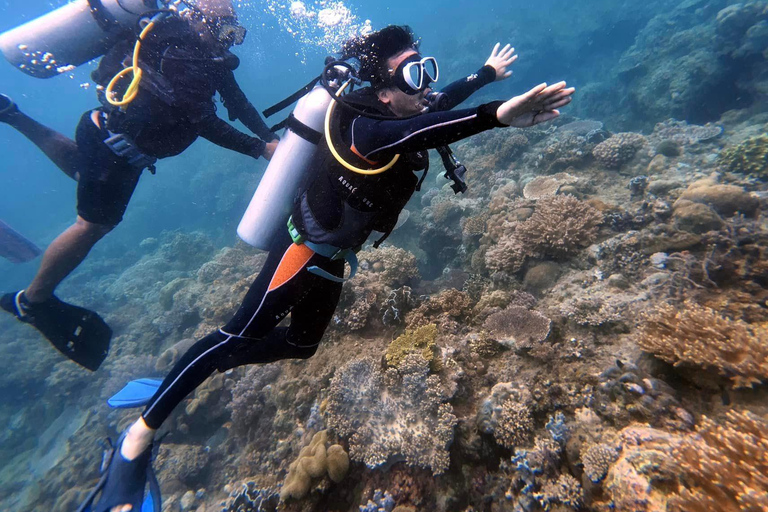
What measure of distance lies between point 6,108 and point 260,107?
41018 mm

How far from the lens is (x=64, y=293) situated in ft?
59.4

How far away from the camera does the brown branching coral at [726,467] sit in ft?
5.59

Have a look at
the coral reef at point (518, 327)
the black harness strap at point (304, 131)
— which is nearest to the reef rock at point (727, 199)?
the coral reef at point (518, 327)

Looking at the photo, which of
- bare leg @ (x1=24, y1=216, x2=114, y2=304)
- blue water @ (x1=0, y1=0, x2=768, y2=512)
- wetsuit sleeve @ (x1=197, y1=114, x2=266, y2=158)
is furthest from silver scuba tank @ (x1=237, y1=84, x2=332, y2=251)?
blue water @ (x1=0, y1=0, x2=768, y2=512)

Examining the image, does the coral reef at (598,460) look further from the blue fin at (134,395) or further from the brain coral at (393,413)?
the blue fin at (134,395)

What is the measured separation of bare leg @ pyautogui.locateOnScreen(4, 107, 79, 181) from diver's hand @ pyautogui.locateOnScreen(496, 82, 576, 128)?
4.73m

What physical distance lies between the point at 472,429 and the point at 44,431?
1563 cm

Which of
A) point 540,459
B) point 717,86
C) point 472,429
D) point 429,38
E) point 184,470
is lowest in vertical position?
point 184,470

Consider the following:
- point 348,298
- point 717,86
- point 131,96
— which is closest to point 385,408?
point 348,298

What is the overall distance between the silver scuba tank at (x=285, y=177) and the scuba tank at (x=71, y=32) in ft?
7.68

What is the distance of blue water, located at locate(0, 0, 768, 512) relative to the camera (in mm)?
10641

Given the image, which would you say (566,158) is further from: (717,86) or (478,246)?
(717,86)

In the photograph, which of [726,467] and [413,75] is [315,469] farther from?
[413,75]

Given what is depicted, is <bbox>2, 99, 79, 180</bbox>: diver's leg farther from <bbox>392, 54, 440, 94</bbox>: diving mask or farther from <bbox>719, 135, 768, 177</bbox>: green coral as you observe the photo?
<bbox>719, 135, 768, 177</bbox>: green coral
